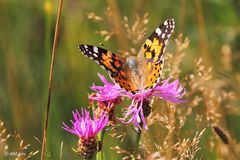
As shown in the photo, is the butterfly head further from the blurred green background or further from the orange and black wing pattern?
the blurred green background

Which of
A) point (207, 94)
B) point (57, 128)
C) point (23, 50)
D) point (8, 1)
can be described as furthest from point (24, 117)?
point (207, 94)

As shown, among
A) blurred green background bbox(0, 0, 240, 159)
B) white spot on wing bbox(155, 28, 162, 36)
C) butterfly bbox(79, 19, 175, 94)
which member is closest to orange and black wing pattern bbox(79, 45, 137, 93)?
butterfly bbox(79, 19, 175, 94)

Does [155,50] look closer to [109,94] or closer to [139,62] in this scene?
[139,62]

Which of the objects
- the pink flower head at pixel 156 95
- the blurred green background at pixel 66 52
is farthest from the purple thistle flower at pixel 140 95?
the blurred green background at pixel 66 52

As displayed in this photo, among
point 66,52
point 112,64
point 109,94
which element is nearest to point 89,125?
point 109,94

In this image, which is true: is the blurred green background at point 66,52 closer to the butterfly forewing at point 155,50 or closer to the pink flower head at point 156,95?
the butterfly forewing at point 155,50
